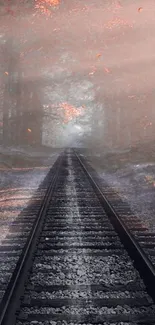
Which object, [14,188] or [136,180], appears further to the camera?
[136,180]

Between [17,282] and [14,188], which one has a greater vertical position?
[14,188]

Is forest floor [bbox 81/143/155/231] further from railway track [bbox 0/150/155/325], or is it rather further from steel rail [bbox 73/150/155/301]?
railway track [bbox 0/150/155/325]

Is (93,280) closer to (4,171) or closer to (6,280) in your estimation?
(6,280)

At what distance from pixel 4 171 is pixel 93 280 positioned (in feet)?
42.8

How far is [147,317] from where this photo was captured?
392 centimetres

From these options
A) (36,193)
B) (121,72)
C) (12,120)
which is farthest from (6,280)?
(12,120)

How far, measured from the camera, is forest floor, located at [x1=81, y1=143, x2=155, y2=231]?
9.70 m

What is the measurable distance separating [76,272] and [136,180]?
33.7ft

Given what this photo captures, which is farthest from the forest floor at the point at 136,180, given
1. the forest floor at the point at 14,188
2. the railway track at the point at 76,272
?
the forest floor at the point at 14,188

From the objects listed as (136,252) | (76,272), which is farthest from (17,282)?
(136,252)

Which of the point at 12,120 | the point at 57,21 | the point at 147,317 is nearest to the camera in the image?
the point at 147,317

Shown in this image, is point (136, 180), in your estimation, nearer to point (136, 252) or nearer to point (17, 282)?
point (136, 252)

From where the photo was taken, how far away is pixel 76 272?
5.18 meters

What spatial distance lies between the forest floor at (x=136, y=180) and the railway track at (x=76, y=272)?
1.41 meters
